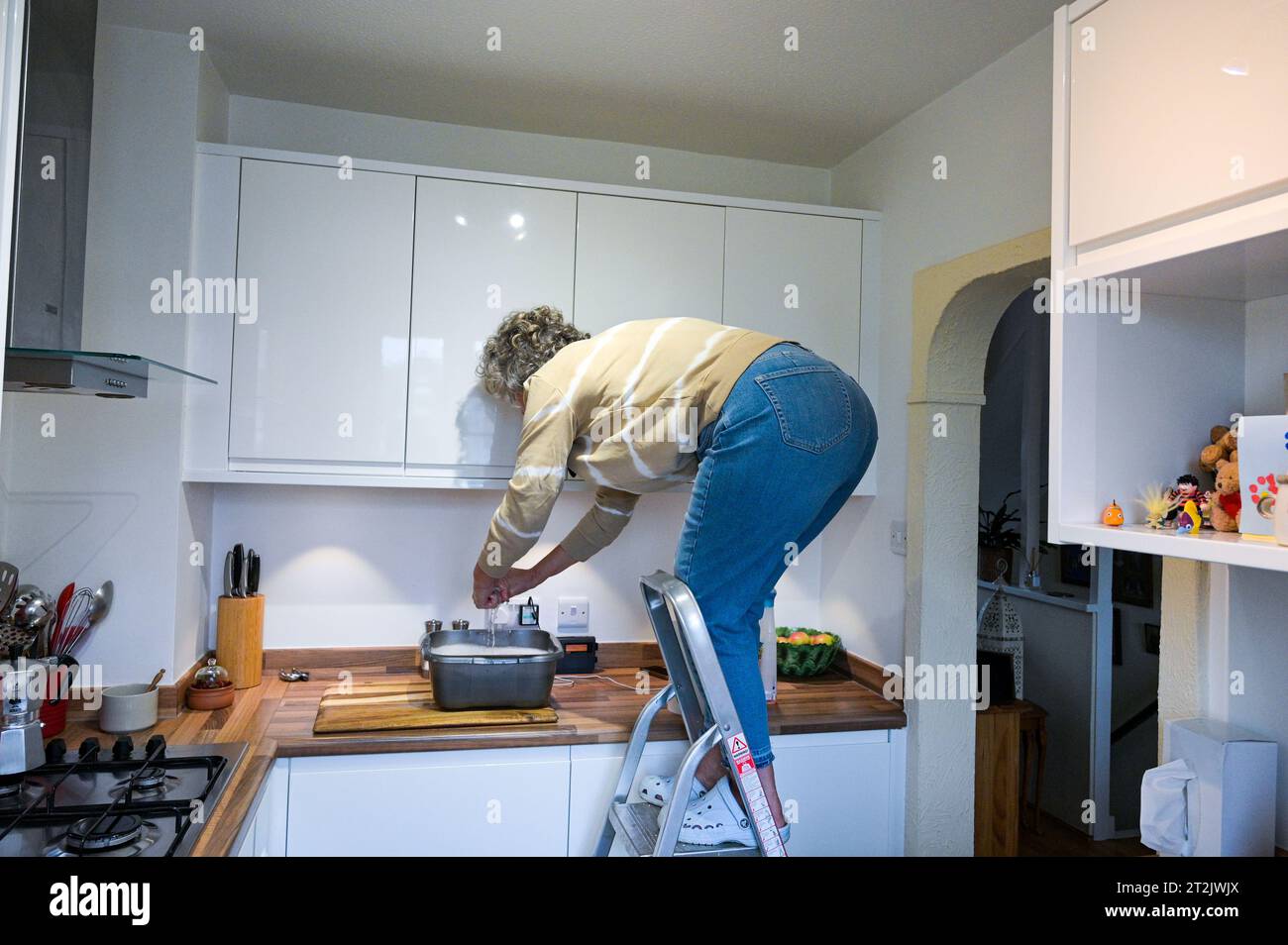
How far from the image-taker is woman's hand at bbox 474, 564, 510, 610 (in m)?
2.26

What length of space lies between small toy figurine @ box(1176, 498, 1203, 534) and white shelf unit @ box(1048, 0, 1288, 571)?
20 mm

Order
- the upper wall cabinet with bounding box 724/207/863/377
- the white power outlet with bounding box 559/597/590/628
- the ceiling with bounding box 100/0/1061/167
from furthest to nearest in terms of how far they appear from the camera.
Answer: the white power outlet with bounding box 559/597/590/628 → the upper wall cabinet with bounding box 724/207/863/377 → the ceiling with bounding box 100/0/1061/167

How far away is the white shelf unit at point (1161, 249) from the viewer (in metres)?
1.05

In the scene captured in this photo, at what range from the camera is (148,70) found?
209cm

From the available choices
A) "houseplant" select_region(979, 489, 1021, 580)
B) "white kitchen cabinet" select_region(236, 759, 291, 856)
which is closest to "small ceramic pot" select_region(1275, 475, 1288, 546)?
"white kitchen cabinet" select_region(236, 759, 291, 856)

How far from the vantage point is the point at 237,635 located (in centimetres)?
231

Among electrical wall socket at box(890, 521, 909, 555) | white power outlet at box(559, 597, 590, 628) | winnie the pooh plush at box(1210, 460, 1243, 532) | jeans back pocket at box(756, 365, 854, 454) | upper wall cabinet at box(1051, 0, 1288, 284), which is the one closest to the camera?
upper wall cabinet at box(1051, 0, 1288, 284)

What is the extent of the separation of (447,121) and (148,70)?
797mm

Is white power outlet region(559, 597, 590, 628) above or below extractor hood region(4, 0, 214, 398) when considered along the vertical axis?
below

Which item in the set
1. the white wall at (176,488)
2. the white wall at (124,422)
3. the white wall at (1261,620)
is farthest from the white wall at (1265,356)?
the white wall at (124,422)

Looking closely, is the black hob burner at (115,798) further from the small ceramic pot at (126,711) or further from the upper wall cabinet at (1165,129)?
the upper wall cabinet at (1165,129)

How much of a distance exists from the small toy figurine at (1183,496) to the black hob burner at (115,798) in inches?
60.9

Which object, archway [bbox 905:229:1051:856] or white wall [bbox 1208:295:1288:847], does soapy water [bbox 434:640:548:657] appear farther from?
white wall [bbox 1208:295:1288:847]
